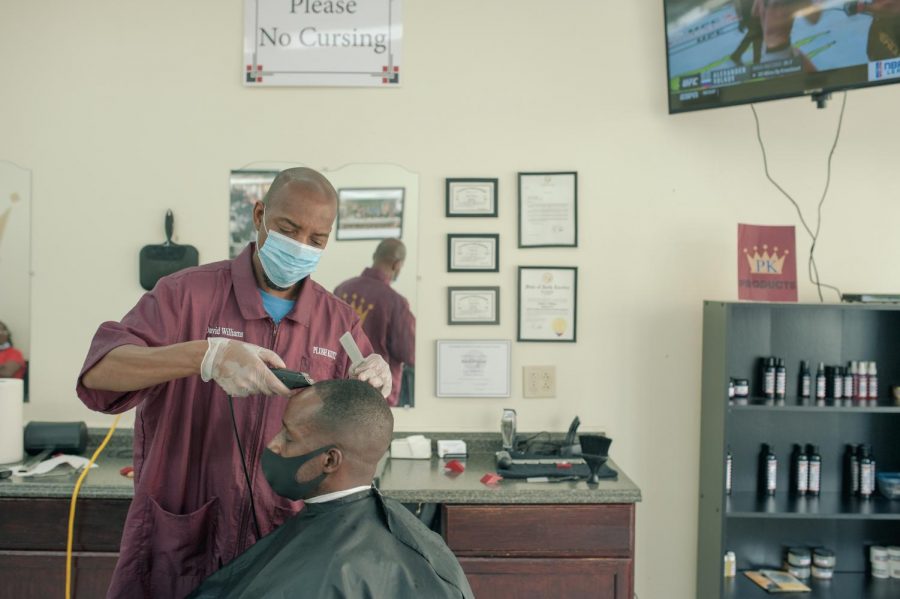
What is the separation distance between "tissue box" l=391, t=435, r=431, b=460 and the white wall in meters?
0.17

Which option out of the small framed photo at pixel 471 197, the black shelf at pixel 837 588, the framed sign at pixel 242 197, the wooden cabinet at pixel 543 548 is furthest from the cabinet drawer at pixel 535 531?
the framed sign at pixel 242 197

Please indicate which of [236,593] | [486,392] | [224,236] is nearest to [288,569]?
[236,593]

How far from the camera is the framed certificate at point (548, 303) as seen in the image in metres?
3.13

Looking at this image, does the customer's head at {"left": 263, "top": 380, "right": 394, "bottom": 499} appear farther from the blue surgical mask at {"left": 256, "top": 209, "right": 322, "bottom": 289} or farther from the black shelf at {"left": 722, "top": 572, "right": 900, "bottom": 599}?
the black shelf at {"left": 722, "top": 572, "right": 900, "bottom": 599}

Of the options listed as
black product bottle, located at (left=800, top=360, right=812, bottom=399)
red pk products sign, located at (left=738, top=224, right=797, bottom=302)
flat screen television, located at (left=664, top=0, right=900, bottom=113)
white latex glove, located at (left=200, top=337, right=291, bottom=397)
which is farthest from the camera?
black product bottle, located at (left=800, top=360, right=812, bottom=399)

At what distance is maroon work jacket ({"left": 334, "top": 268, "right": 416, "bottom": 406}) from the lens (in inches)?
123

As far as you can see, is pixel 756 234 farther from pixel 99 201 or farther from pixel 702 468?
pixel 99 201

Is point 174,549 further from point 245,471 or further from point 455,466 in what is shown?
point 455,466

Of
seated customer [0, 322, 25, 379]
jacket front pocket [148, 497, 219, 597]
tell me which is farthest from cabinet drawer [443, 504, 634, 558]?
seated customer [0, 322, 25, 379]

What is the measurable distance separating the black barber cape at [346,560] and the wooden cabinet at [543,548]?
738mm

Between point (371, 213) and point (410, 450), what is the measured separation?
0.90 m

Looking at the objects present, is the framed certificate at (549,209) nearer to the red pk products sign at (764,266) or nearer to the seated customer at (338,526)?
the red pk products sign at (764,266)

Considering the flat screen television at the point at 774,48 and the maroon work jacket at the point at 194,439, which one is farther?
the flat screen television at the point at 774,48

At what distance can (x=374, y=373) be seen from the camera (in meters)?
1.82
